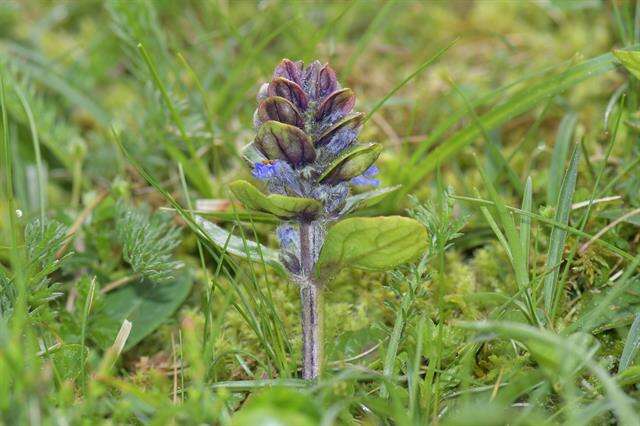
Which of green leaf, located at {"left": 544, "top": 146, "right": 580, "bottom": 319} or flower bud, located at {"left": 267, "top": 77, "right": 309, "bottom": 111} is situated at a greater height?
flower bud, located at {"left": 267, "top": 77, "right": 309, "bottom": 111}

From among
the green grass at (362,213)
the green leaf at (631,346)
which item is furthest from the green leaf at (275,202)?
the green leaf at (631,346)

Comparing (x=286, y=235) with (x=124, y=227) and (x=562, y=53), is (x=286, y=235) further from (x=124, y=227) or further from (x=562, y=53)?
(x=562, y=53)

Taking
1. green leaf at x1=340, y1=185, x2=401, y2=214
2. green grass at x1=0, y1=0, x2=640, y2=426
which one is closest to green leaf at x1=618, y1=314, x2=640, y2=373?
green grass at x1=0, y1=0, x2=640, y2=426

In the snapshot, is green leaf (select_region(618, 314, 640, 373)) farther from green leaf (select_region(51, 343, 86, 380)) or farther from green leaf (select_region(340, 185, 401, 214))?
green leaf (select_region(51, 343, 86, 380))

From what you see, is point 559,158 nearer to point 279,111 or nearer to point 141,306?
point 279,111

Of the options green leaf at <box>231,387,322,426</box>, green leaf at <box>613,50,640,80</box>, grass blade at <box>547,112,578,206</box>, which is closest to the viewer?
green leaf at <box>231,387,322,426</box>
